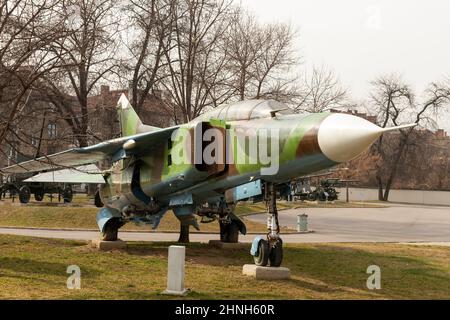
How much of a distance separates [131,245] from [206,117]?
5.48m

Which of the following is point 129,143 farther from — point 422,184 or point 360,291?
point 422,184

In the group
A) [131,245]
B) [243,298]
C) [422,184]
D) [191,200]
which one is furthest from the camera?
[422,184]

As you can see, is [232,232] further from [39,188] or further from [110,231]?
[39,188]

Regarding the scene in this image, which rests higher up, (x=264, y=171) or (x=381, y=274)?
(x=264, y=171)

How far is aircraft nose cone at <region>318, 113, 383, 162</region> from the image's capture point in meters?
→ 8.10

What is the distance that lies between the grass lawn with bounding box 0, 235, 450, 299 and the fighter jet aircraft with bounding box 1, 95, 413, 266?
100 cm

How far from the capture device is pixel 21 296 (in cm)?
805

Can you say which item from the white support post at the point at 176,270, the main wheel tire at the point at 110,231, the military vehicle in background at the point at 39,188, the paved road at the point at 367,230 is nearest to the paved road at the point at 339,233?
the paved road at the point at 367,230

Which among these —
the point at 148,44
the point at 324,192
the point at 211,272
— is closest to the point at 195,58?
the point at 148,44

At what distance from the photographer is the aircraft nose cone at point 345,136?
26.6 ft

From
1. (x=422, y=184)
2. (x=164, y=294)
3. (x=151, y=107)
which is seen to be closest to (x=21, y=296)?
(x=164, y=294)

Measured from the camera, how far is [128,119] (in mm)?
16406

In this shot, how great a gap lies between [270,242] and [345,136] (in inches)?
126

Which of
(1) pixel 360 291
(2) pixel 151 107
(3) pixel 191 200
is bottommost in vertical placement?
(1) pixel 360 291
